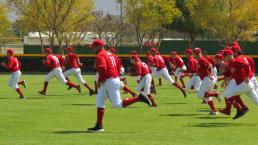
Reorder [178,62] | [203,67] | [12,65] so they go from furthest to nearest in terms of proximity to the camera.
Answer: [178,62]
[12,65]
[203,67]

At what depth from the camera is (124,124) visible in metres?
15.8

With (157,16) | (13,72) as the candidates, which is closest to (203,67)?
(13,72)

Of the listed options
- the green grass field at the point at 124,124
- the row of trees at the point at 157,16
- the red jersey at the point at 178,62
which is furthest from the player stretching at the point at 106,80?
the row of trees at the point at 157,16

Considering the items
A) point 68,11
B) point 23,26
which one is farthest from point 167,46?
point 23,26

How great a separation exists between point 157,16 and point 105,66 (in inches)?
2076

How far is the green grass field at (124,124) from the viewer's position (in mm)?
12853

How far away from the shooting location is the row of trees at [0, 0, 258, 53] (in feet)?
203

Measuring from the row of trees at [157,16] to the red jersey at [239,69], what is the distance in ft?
151

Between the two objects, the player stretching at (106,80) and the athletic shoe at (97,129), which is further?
the athletic shoe at (97,129)

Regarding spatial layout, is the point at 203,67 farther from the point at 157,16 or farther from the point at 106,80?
the point at 157,16

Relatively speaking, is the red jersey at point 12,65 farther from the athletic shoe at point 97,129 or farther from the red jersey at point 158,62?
the athletic shoe at point 97,129

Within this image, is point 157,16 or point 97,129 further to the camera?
point 157,16

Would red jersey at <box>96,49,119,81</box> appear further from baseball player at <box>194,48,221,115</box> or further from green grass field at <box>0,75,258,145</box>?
baseball player at <box>194,48,221,115</box>

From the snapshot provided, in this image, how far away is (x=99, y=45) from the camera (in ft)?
46.4
